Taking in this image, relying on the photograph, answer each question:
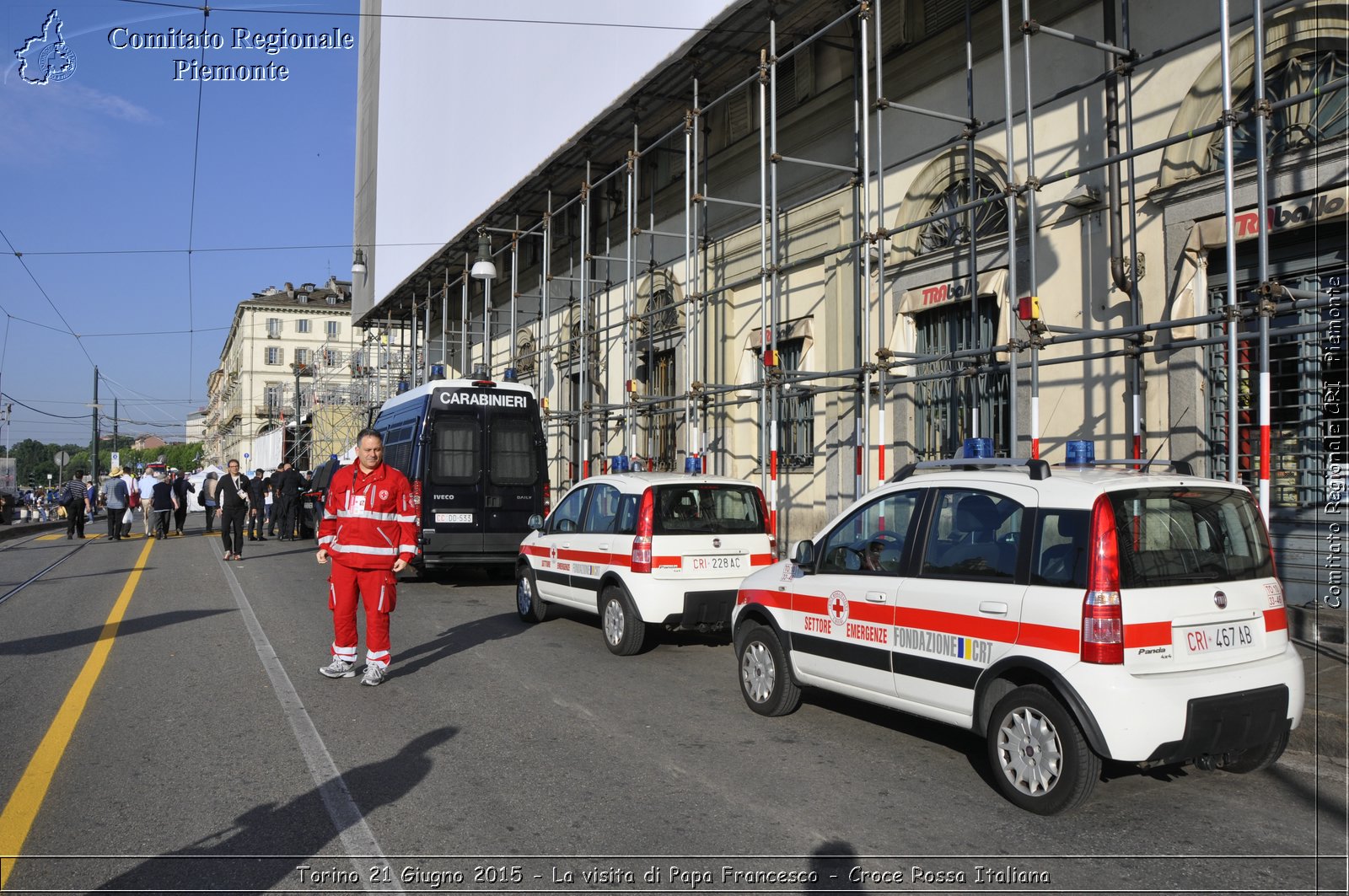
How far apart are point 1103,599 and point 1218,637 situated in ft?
2.18

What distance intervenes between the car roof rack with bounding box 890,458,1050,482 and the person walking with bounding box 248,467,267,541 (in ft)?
62.5

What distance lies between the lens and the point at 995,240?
1112cm

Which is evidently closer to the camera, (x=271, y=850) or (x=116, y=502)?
(x=271, y=850)

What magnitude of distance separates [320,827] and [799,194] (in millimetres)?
11823

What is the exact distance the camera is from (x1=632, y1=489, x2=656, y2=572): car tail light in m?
8.38

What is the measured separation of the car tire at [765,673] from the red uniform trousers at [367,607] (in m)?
2.63

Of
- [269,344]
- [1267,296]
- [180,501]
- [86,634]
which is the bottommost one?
[86,634]

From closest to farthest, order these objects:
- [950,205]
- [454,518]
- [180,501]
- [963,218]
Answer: [963,218], [950,205], [454,518], [180,501]

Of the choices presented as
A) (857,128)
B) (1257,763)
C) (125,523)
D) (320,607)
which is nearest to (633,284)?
(857,128)

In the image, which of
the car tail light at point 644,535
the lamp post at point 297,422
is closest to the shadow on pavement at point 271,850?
the car tail light at point 644,535

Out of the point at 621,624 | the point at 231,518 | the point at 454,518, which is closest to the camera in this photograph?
the point at 621,624

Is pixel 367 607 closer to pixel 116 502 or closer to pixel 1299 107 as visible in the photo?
pixel 1299 107

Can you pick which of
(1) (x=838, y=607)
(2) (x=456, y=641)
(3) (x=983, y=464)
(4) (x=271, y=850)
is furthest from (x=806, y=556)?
(2) (x=456, y=641)

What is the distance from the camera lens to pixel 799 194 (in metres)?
14.4
